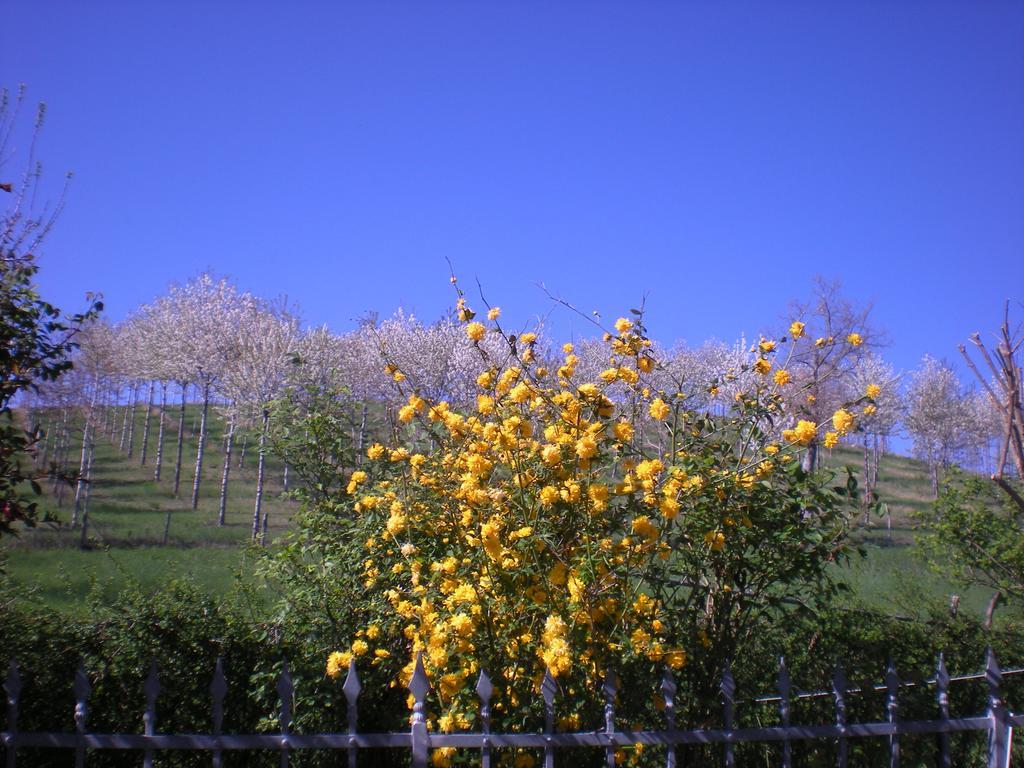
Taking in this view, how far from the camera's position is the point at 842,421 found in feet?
9.43

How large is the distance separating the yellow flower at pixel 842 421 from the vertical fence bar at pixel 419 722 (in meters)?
1.68

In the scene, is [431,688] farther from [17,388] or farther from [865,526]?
[17,388]

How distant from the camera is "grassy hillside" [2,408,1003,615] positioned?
6250 millimetres

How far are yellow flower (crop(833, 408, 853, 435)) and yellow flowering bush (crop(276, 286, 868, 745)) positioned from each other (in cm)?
11

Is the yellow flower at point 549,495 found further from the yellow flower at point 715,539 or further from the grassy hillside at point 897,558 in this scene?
the grassy hillside at point 897,558

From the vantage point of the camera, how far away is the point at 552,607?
2656 mm

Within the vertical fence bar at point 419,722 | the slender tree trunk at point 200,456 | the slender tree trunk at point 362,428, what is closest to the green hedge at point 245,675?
the vertical fence bar at point 419,722

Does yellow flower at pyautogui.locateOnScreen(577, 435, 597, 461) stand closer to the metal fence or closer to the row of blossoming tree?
the metal fence

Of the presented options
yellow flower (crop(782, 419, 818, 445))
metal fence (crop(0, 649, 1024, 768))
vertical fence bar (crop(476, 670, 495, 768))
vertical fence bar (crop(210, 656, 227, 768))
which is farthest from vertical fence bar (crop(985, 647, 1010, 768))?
vertical fence bar (crop(210, 656, 227, 768))

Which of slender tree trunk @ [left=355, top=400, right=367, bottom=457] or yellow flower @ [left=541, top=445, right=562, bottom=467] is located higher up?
slender tree trunk @ [left=355, top=400, right=367, bottom=457]

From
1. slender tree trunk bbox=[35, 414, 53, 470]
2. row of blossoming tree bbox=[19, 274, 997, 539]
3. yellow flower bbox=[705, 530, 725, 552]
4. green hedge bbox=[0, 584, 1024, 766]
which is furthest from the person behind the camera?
row of blossoming tree bbox=[19, 274, 997, 539]

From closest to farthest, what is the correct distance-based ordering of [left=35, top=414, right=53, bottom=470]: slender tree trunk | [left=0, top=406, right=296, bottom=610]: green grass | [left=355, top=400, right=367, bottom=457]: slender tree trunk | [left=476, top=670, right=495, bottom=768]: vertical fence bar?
[left=476, top=670, right=495, bottom=768]: vertical fence bar → [left=35, top=414, right=53, bottom=470]: slender tree trunk → [left=355, top=400, right=367, bottom=457]: slender tree trunk → [left=0, top=406, right=296, bottom=610]: green grass

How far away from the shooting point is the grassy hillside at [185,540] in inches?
246

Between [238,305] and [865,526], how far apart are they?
1262 inches
